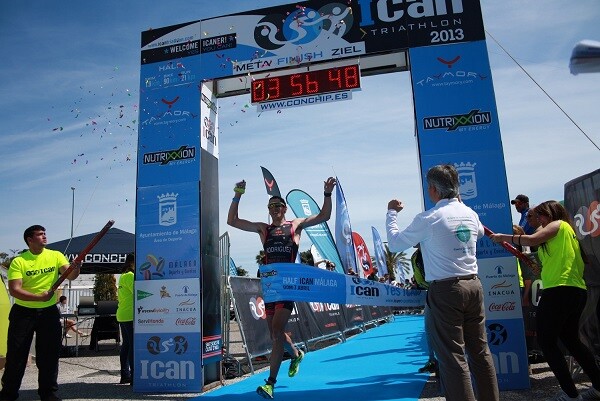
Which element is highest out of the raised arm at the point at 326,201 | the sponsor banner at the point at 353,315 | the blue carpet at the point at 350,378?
the raised arm at the point at 326,201

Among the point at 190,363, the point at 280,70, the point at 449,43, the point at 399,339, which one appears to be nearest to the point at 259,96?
the point at 280,70

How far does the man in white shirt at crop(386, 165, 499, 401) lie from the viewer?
128 inches

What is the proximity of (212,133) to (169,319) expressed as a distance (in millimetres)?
2697

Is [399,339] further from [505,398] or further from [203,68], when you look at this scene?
[203,68]

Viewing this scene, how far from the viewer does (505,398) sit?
4.95 meters

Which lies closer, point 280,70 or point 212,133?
point 280,70

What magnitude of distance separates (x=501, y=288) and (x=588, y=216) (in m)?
1.19

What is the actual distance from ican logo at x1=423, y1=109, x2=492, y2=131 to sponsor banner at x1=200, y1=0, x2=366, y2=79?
4.30ft

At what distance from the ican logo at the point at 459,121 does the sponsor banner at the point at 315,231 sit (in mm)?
8558

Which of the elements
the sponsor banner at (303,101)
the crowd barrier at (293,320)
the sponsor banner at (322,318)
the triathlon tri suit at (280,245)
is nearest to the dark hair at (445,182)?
the triathlon tri suit at (280,245)

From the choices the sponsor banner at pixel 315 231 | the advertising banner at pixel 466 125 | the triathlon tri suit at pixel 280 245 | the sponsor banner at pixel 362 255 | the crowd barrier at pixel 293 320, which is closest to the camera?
the triathlon tri suit at pixel 280 245

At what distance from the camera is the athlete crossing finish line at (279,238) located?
518 cm

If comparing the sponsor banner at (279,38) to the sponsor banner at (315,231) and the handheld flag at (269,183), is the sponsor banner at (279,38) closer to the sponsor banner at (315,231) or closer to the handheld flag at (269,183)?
the handheld flag at (269,183)

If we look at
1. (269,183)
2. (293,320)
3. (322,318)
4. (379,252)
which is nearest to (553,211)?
(293,320)
